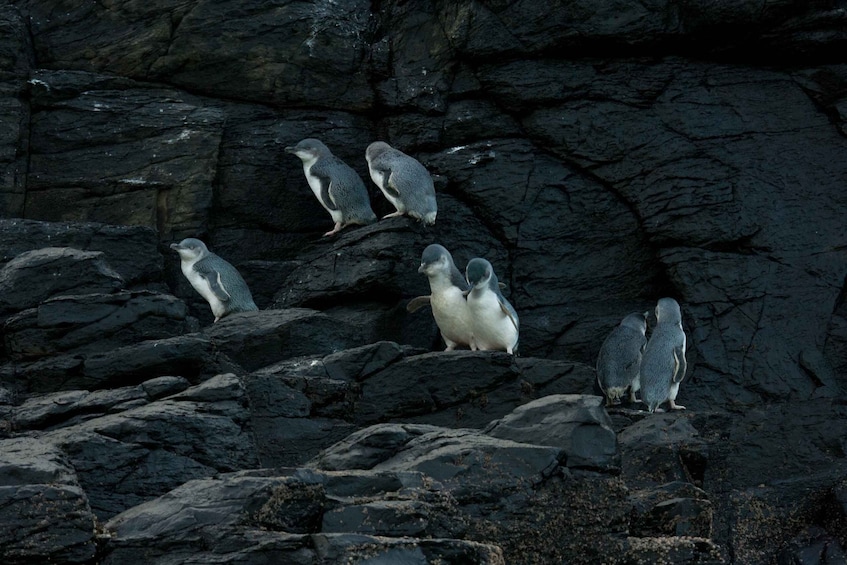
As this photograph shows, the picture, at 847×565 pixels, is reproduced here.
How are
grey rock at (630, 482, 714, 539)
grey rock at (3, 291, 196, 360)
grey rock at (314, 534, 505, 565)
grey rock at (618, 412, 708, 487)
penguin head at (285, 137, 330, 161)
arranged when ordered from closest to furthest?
grey rock at (314, 534, 505, 565)
grey rock at (630, 482, 714, 539)
grey rock at (618, 412, 708, 487)
grey rock at (3, 291, 196, 360)
penguin head at (285, 137, 330, 161)

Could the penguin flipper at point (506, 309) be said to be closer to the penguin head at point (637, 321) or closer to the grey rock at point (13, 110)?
the penguin head at point (637, 321)

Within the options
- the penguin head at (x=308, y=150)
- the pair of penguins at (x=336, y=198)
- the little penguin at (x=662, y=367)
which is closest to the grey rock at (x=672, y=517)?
the little penguin at (x=662, y=367)

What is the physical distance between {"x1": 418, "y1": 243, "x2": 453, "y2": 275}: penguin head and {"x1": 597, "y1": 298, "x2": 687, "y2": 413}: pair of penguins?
2.37 meters

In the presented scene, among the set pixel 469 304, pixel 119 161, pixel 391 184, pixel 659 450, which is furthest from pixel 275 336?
pixel 119 161

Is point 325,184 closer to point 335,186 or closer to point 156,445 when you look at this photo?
point 335,186

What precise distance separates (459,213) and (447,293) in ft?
9.21

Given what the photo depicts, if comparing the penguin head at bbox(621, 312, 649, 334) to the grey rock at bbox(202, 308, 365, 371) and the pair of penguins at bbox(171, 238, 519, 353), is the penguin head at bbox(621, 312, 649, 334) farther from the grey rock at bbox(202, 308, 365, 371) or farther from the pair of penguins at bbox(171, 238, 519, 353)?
the grey rock at bbox(202, 308, 365, 371)

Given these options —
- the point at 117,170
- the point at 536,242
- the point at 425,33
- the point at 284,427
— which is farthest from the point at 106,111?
the point at 284,427

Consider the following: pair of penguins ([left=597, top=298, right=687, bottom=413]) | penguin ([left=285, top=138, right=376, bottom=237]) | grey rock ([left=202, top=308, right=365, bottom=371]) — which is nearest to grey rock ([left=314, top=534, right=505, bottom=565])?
grey rock ([left=202, top=308, right=365, bottom=371])

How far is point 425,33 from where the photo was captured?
1833 cm

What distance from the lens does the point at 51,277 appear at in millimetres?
13539

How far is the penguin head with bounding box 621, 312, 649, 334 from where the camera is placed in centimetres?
1614

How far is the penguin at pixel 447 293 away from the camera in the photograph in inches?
582

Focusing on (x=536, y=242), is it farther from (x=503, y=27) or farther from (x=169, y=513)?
(x=169, y=513)
